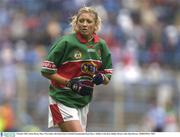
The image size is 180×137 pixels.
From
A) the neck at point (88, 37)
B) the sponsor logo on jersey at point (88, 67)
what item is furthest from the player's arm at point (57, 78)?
the neck at point (88, 37)

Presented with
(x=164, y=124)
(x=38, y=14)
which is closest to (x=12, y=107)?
(x=164, y=124)

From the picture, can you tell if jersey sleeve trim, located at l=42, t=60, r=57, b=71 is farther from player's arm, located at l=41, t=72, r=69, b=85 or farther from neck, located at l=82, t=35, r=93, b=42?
neck, located at l=82, t=35, r=93, b=42

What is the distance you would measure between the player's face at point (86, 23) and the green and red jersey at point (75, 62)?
0.09 m

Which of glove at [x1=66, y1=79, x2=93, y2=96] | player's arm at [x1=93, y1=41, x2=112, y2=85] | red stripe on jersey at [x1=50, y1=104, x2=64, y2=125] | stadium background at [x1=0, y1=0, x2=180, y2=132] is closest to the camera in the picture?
glove at [x1=66, y1=79, x2=93, y2=96]

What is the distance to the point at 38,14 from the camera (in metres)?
23.8

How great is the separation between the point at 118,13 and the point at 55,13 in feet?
5.51

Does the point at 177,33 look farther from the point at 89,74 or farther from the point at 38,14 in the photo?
the point at 89,74

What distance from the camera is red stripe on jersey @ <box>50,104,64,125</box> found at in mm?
9516

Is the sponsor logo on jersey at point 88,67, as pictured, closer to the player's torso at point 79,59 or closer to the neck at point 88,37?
the player's torso at point 79,59

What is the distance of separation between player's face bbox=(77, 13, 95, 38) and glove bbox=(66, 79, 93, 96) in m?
0.51

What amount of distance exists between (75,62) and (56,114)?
61cm

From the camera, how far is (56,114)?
31.3ft

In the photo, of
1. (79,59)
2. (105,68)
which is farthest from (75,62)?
(105,68)

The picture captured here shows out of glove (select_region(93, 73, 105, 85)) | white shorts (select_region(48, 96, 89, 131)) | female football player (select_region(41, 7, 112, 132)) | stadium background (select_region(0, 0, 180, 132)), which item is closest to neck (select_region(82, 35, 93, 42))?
female football player (select_region(41, 7, 112, 132))
